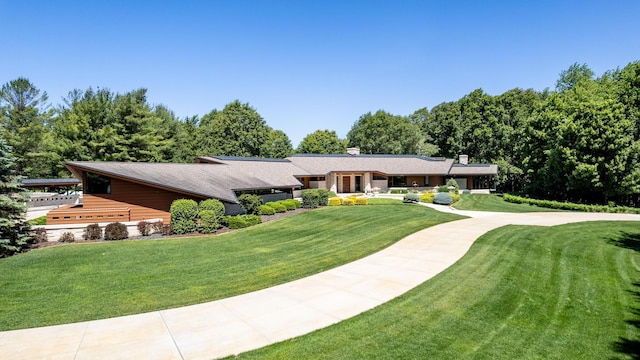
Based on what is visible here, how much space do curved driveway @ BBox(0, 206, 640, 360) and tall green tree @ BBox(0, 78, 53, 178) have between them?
4654cm

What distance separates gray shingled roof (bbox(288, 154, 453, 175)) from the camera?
4084cm

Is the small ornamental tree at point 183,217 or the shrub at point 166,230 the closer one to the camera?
the shrub at point 166,230

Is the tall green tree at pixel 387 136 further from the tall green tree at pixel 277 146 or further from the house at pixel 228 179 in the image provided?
the house at pixel 228 179

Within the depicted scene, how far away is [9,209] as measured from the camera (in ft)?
46.0

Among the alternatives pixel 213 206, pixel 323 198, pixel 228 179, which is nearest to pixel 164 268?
pixel 213 206

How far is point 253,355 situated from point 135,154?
44917mm

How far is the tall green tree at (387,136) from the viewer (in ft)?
222

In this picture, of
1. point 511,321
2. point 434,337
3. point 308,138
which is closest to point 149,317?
point 434,337

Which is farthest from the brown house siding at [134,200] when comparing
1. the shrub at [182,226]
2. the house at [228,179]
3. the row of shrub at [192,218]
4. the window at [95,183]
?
the shrub at [182,226]

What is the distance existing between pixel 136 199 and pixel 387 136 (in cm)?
5771

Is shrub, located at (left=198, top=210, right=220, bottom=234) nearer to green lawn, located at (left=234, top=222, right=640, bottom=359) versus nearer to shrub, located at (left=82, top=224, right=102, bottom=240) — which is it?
shrub, located at (left=82, top=224, right=102, bottom=240)

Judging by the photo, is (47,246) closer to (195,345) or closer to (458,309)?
(195,345)

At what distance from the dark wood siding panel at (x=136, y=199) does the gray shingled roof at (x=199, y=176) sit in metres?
1.03

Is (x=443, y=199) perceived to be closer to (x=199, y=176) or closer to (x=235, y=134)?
(x=199, y=176)
